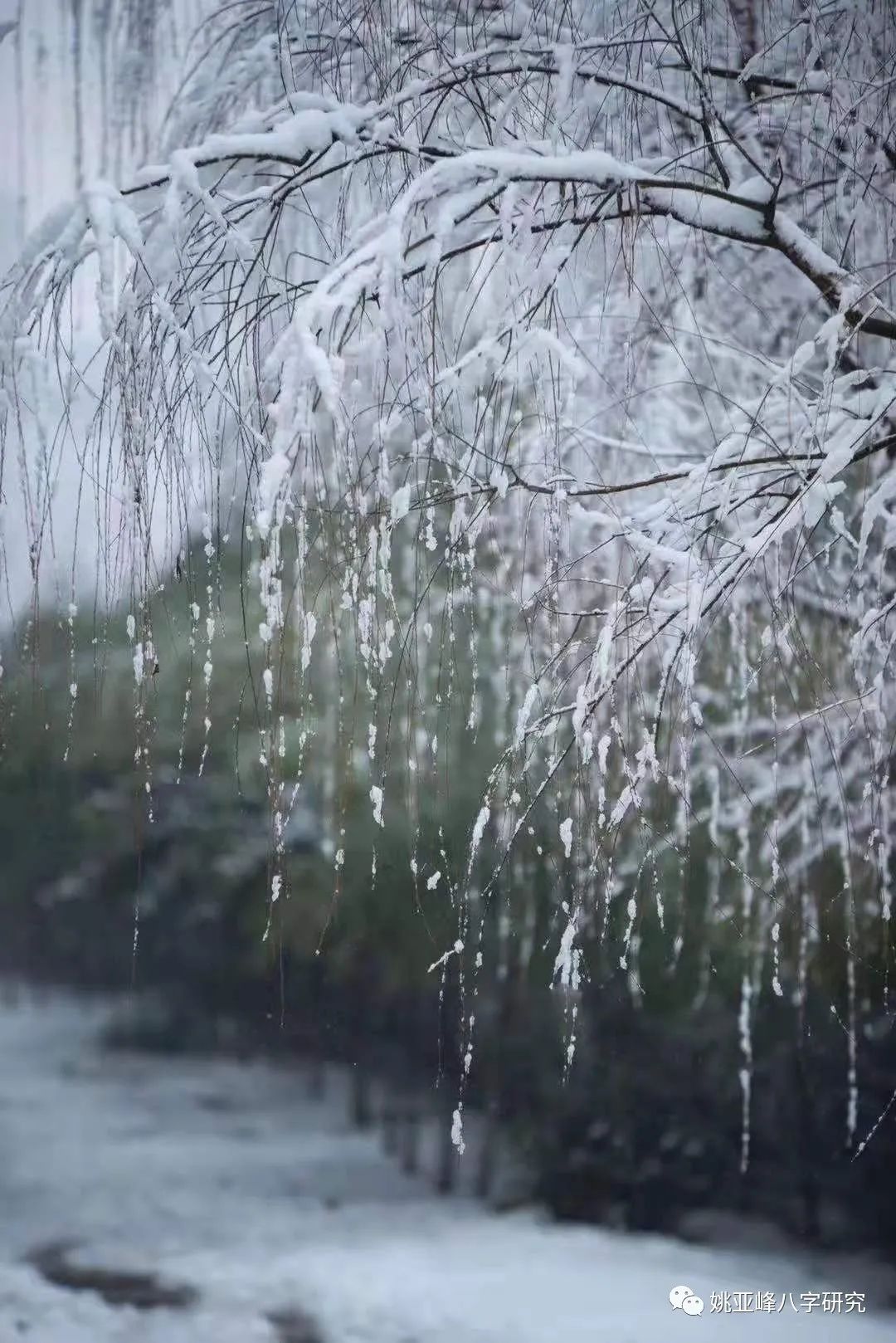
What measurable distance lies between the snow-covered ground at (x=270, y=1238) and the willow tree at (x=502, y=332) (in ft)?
2.18

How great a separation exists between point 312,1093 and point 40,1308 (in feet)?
2.18

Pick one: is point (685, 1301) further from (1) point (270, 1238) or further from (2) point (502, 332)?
(2) point (502, 332)

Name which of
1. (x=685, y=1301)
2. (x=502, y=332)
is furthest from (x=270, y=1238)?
(x=502, y=332)

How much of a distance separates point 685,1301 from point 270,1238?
706mm

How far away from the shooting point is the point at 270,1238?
6.37 feet

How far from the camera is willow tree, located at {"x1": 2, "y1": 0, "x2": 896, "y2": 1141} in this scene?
0.73 meters

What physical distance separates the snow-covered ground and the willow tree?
66 centimetres

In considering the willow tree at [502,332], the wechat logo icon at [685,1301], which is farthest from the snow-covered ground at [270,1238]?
the willow tree at [502,332]

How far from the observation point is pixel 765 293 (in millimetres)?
1492

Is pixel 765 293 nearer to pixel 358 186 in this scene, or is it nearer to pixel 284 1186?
pixel 358 186

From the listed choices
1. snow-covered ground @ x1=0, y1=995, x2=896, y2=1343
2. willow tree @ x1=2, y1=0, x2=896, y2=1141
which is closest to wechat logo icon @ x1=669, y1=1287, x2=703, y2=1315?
snow-covered ground @ x1=0, y1=995, x2=896, y2=1343

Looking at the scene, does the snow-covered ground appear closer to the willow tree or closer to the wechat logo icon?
the wechat logo icon

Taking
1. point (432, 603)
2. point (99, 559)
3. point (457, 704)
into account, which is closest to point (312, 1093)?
point (457, 704)

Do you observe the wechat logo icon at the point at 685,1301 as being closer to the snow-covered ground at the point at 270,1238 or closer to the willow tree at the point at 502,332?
the snow-covered ground at the point at 270,1238
